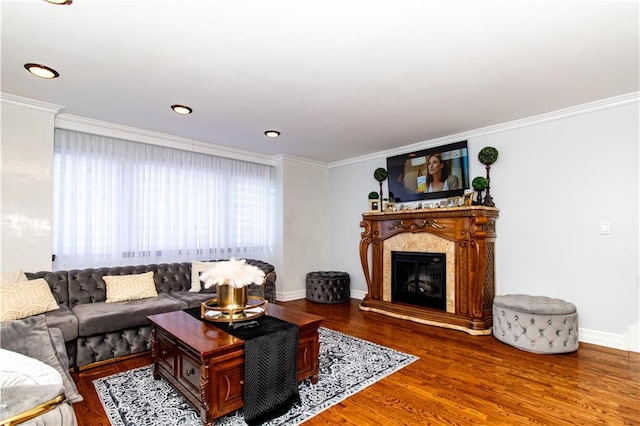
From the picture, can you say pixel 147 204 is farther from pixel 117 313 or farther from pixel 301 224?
pixel 301 224

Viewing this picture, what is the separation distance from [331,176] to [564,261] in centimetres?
386

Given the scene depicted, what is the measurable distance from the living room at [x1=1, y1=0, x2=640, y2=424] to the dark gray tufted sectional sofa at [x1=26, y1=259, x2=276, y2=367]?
1.36ft

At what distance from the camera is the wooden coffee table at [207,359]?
1945 millimetres

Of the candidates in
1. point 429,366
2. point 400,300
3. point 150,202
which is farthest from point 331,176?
point 429,366

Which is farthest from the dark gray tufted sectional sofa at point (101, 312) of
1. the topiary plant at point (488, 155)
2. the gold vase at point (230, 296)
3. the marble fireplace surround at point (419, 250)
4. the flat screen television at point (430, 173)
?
the topiary plant at point (488, 155)

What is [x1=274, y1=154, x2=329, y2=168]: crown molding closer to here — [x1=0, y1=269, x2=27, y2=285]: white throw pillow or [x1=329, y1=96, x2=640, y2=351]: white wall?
[x1=329, y1=96, x2=640, y2=351]: white wall

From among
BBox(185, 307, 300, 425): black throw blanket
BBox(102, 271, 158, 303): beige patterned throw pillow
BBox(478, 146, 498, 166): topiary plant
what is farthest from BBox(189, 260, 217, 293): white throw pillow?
BBox(478, 146, 498, 166): topiary plant

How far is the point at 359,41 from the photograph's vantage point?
7.36 ft

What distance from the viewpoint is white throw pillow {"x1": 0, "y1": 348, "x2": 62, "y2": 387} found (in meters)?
1.31

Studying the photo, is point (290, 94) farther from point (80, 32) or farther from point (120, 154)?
point (120, 154)

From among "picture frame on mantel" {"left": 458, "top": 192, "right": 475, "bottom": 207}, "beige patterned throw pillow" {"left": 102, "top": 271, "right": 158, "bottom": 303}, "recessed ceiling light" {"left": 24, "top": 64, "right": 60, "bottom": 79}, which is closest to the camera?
"recessed ceiling light" {"left": 24, "top": 64, "right": 60, "bottom": 79}

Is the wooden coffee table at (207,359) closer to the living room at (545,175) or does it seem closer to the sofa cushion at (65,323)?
the sofa cushion at (65,323)

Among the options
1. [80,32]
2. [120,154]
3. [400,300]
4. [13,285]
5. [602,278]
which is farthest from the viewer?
[400,300]

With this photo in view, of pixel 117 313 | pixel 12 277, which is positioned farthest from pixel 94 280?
pixel 117 313
